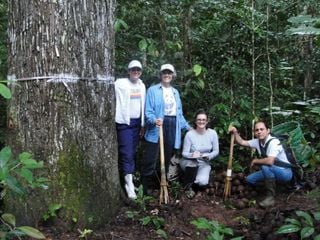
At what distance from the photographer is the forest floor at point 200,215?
3652 mm

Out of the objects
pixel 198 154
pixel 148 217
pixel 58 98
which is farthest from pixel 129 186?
pixel 58 98

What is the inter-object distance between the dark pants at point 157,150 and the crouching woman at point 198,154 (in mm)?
261

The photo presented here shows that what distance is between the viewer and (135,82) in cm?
509

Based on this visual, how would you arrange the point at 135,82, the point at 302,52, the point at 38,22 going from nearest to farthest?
the point at 38,22 < the point at 135,82 < the point at 302,52

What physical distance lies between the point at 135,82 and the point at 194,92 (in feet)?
5.16

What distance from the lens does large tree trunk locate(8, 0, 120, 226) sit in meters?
3.53

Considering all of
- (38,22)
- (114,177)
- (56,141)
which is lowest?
(114,177)

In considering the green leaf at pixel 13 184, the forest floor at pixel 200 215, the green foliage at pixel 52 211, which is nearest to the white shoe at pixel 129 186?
the forest floor at pixel 200 215

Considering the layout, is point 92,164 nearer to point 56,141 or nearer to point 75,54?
point 56,141

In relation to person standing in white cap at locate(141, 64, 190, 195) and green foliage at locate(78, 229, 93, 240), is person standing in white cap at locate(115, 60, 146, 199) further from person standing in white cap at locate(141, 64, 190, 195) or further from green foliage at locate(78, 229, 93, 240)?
green foliage at locate(78, 229, 93, 240)

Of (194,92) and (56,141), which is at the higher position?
(194,92)

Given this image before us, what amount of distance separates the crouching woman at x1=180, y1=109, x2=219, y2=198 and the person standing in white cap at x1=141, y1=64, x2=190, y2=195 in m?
0.24

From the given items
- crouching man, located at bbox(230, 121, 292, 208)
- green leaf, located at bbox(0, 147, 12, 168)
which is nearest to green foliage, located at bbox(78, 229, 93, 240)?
green leaf, located at bbox(0, 147, 12, 168)

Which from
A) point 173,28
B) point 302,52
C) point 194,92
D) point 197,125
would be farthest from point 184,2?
point 302,52
